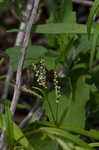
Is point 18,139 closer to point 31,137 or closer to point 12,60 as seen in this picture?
point 31,137

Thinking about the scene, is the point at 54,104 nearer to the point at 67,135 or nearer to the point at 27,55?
the point at 27,55

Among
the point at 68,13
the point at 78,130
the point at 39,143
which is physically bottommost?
the point at 39,143

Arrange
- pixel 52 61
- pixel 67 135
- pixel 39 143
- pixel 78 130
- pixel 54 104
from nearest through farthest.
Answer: pixel 67 135, pixel 78 130, pixel 39 143, pixel 54 104, pixel 52 61

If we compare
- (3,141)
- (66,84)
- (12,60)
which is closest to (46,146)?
(3,141)

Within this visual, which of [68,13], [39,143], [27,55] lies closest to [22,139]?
[39,143]

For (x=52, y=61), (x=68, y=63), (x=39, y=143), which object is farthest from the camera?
(x=68, y=63)

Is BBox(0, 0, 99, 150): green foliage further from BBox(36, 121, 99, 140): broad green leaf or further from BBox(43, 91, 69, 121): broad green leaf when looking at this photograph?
BBox(36, 121, 99, 140): broad green leaf

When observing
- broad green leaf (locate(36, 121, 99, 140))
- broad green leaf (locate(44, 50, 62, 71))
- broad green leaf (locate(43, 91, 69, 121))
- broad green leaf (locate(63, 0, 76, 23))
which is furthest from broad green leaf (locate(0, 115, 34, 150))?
broad green leaf (locate(63, 0, 76, 23))

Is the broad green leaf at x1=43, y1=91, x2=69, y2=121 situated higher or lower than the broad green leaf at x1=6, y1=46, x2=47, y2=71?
lower
